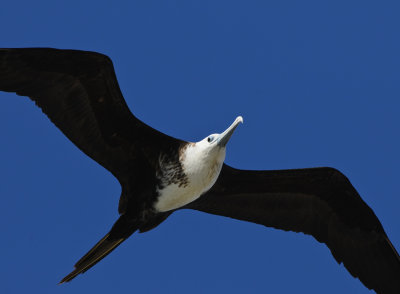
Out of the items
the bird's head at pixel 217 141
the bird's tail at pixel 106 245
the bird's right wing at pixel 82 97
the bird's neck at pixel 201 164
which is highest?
the bird's right wing at pixel 82 97

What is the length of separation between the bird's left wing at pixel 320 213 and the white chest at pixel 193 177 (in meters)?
0.53

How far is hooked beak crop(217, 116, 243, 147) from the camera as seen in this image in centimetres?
771

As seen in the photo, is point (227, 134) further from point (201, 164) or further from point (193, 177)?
point (193, 177)

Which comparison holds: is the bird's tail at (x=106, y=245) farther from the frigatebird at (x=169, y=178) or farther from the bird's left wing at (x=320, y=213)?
the bird's left wing at (x=320, y=213)

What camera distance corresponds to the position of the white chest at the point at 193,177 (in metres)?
7.92

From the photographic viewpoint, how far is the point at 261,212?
872 cm

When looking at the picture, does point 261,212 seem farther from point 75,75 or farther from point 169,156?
point 75,75

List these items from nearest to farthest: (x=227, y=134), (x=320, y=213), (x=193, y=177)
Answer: (x=227, y=134), (x=193, y=177), (x=320, y=213)

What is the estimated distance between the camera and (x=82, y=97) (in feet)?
26.1

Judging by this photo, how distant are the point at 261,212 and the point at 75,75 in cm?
213

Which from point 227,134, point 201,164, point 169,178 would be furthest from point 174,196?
point 227,134

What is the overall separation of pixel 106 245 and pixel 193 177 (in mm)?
913

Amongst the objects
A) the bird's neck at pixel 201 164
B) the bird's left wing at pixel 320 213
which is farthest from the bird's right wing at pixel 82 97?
the bird's left wing at pixel 320 213

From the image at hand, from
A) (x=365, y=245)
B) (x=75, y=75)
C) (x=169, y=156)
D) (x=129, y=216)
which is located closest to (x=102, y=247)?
(x=129, y=216)
